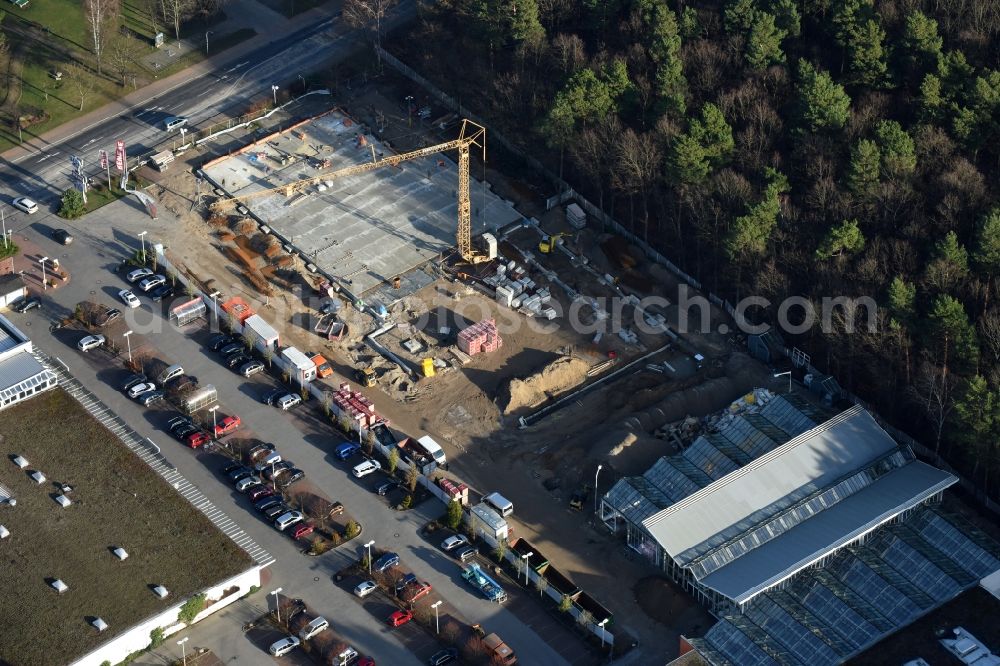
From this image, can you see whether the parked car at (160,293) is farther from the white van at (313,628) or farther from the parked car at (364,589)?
the white van at (313,628)

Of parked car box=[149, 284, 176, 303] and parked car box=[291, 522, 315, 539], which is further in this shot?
parked car box=[149, 284, 176, 303]

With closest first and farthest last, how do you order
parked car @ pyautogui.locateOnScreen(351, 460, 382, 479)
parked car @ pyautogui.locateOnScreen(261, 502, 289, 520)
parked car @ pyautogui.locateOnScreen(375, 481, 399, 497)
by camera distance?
parked car @ pyautogui.locateOnScreen(261, 502, 289, 520) < parked car @ pyautogui.locateOnScreen(375, 481, 399, 497) < parked car @ pyautogui.locateOnScreen(351, 460, 382, 479)

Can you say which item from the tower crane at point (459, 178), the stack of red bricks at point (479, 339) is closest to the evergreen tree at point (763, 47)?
the tower crane at point (459, 178)

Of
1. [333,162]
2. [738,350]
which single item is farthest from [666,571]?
[333,162]

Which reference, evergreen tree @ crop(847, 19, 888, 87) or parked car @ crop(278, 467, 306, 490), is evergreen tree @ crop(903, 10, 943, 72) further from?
parked car @ crop(278, 467, 306, 490)

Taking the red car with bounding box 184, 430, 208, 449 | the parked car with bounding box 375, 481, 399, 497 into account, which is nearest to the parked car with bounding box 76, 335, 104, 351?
the red car with bounding box 184, 430, 208, 449

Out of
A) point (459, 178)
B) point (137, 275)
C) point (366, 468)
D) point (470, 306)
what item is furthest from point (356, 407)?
point (459, 178)

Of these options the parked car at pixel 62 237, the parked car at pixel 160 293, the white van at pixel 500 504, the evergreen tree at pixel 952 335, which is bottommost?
the white van at pixel 500 504

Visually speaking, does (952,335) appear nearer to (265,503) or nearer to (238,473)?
(265,503)
